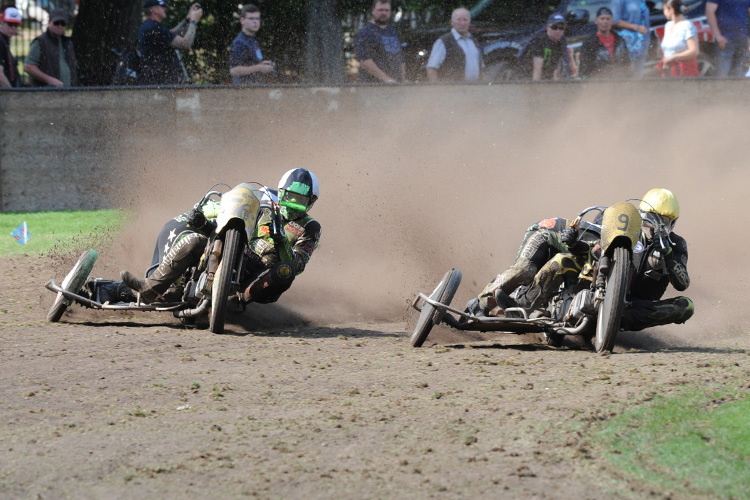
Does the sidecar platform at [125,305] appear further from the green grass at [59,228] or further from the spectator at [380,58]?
the spectator at [380,58]

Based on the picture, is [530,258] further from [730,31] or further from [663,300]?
[730,31]

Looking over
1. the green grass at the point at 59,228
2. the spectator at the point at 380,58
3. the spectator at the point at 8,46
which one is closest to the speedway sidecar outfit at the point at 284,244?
the green grass at the point at 59,228

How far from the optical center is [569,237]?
312 inches

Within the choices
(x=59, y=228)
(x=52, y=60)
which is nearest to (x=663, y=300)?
(x=59, y=228)

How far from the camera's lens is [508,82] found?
15.5 m

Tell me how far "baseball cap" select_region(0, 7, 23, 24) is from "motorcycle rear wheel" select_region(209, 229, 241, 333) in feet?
31.0

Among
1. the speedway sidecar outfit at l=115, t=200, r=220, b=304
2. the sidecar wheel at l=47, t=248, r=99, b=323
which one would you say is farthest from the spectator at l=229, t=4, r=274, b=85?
the speedway sidecar outfit at l=115, t=200, r=220, b=304

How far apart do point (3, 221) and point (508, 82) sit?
7.77 metres

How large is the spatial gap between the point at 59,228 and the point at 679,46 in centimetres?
946

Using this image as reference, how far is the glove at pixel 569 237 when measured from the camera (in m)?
7.94

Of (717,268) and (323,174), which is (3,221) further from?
(717,268)

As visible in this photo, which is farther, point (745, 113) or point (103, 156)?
point (103, 156)

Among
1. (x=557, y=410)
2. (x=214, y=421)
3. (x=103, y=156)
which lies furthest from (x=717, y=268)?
(x=103, y=156)

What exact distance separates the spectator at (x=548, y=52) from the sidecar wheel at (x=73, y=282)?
8.90 metres
